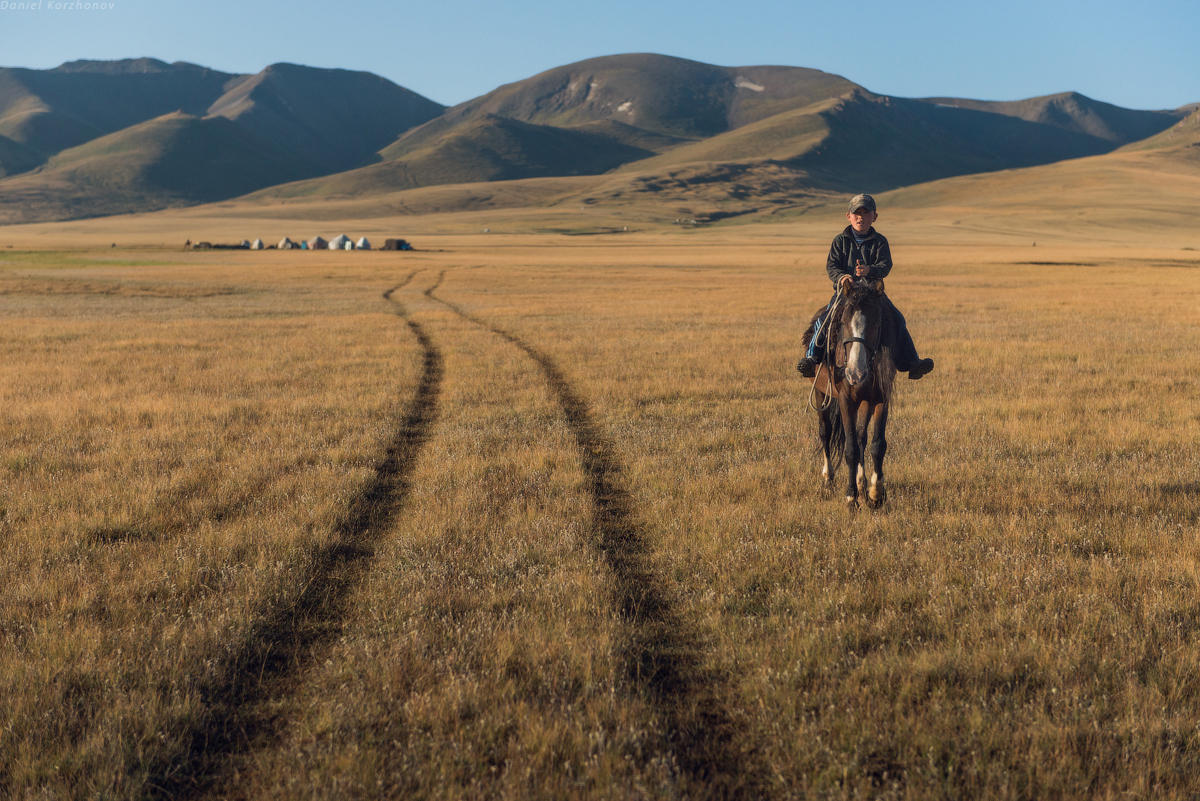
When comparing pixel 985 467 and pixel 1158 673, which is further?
pixel 985 467

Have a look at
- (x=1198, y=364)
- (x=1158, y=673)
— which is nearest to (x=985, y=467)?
(x=1158, y=673)

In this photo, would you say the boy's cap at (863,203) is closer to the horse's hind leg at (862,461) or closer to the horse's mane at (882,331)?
the horse's mane at (882,331)

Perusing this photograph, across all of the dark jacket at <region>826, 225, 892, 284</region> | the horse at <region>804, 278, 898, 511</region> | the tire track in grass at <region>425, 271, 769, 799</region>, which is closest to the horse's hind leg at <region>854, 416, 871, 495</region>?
the horse at <region>804, 278, 898, 511</region>

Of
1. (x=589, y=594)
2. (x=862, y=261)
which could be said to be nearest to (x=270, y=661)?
Answer: (x=589, y=594)

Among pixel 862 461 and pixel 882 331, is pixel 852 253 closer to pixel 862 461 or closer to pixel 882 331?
pixel 882 331

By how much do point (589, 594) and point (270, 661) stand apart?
2.45 m

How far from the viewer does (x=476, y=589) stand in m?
6.43

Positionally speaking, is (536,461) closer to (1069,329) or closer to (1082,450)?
(1082,450)

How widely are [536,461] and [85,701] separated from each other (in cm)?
619

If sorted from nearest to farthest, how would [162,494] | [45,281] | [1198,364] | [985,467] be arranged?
1. [162,494]
2. [985,467]
3. [1198,364]
4. [45,281]

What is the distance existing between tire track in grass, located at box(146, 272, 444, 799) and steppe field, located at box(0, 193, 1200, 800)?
3 centimetres

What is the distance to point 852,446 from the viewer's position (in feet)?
27.9

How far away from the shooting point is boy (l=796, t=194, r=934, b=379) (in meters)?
8.34

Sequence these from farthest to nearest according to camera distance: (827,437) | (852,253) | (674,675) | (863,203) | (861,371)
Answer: (827,437)
(852,253)
(863,203)
(861,371)
(674,675)
